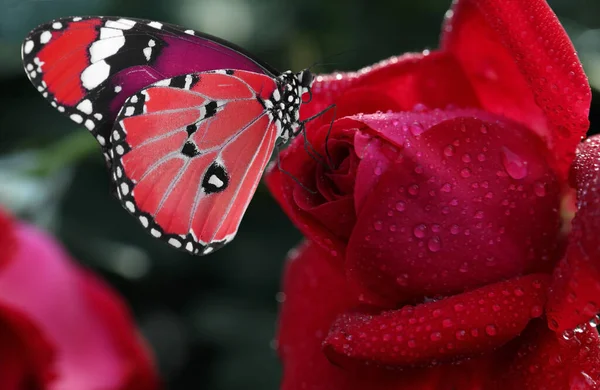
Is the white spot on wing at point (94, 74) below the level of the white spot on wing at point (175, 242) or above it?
above

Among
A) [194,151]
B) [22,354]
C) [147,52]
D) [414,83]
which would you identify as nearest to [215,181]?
[194,151]

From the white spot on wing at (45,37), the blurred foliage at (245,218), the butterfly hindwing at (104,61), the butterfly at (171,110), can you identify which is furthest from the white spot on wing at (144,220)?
the blurred foliage at (245,218)

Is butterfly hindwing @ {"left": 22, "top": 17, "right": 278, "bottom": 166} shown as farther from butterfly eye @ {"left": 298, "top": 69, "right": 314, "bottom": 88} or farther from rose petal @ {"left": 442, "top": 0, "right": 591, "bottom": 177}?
rose petal @ {"left": 442, "top": 0, "right": 591, "bottom": 177}

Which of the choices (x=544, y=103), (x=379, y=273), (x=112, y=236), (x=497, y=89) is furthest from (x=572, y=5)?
(x=112, y=236)

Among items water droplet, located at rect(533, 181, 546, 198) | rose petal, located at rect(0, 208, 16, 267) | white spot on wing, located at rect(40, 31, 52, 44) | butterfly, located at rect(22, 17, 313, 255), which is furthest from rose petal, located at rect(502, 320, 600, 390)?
rose petal, located at rect(0, 208, 16, 267)

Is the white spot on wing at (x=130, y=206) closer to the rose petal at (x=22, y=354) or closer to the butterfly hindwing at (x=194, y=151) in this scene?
the butterfly hindwing at (x=194, y=151)

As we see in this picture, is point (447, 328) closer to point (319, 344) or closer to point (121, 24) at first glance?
point (319, 344)
